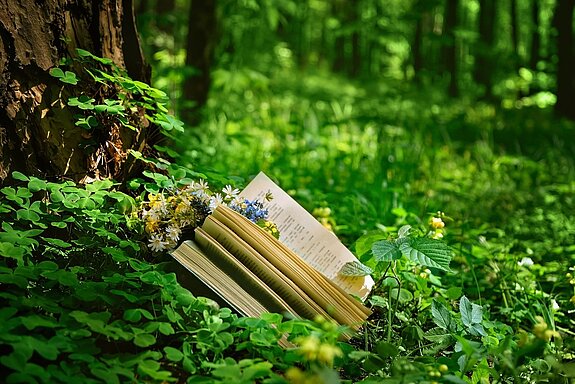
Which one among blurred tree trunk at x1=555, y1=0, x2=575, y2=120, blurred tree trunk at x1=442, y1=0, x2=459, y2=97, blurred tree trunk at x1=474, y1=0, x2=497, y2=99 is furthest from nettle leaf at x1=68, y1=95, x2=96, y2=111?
blurred tree trunk at x1=474, y1=0, x2=497, y2=99

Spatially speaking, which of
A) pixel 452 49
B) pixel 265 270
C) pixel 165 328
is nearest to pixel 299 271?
pixel 265 270

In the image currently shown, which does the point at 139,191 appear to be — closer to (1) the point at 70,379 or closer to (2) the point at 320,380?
(1) the point at 70,379

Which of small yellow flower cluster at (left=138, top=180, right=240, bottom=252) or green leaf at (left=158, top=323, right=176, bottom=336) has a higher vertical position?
small yellow flower cluster at (left=138, top=180, right=240, bottom=252)

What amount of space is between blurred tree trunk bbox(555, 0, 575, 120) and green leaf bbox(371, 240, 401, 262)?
26.6 ft

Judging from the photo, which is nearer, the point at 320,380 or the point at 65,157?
the point at 320,380

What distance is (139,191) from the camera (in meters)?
2.88

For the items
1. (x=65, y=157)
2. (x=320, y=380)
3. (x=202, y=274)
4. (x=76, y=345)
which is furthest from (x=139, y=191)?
(x=320, y=380)

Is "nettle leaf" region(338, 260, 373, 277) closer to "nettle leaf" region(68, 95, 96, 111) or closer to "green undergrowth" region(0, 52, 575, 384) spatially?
"green undergrowth" region(0, 52, 575, 384)

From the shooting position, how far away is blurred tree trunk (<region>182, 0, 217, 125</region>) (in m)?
6.13

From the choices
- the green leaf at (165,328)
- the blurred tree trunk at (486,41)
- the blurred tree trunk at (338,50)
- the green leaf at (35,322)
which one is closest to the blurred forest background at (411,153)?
the green leaf at (165,328)

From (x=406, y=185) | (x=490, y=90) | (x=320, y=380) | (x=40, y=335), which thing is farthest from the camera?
(x=490, y=90)

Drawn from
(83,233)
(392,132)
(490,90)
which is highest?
(490,90)

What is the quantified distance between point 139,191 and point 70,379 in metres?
1.22

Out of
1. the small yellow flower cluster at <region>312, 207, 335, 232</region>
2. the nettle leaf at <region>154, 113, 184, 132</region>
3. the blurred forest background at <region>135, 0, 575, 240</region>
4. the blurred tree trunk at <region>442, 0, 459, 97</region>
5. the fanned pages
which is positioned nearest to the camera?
the fanned pages
